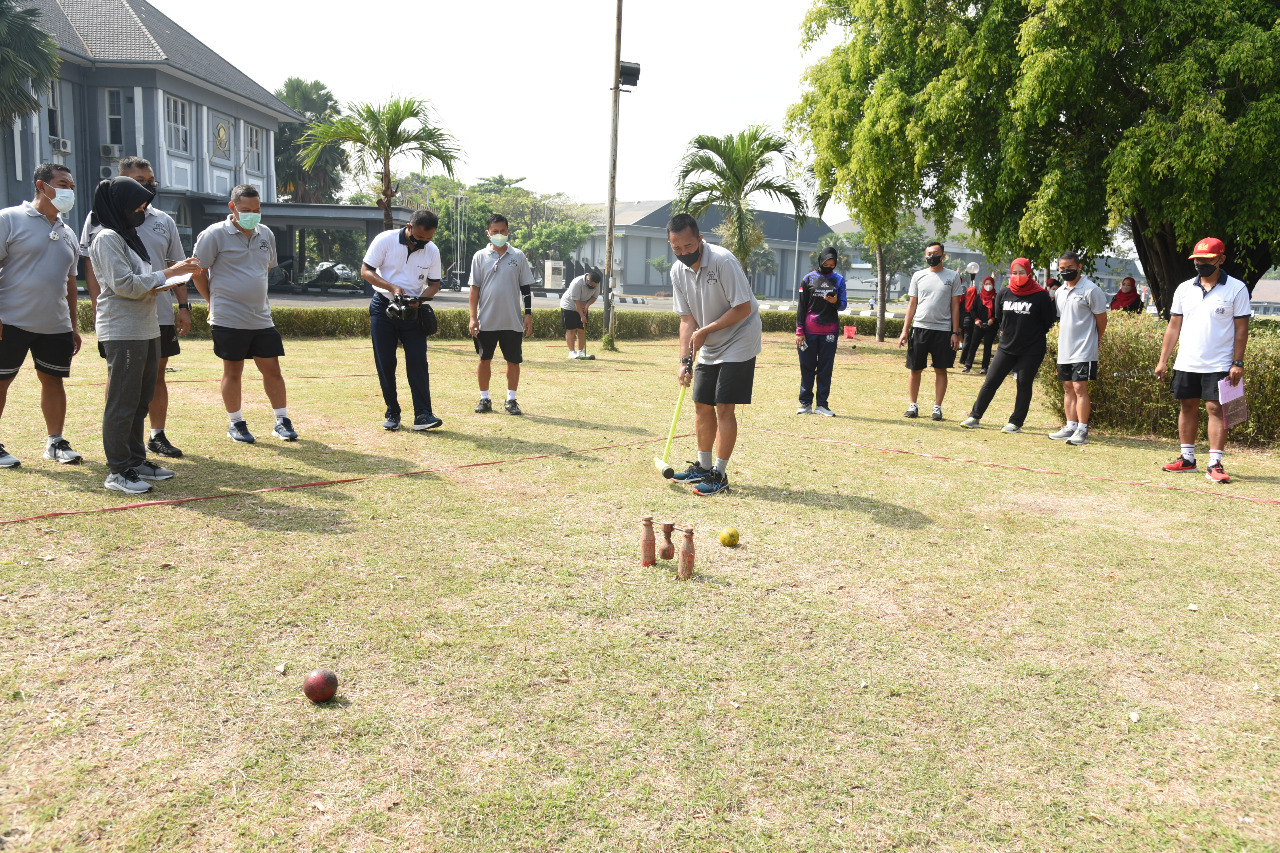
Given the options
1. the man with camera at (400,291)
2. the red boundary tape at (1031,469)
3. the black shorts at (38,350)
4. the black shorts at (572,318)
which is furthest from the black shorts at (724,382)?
the black shorts at (572,318)

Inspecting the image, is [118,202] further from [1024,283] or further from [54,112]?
[54,112]

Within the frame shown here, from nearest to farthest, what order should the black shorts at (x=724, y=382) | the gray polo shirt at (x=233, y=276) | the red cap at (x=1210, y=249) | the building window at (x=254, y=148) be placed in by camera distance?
1. the black shorts at (x=724, y=382)
2. the gray polo shirt at (x=233, y=276)
3. the red cap at (x=1210, y=249)
4. the building window at (x=254, y=148)

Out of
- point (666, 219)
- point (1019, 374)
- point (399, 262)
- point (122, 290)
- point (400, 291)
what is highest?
point (666, 219)

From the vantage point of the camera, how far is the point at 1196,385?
7438 mm

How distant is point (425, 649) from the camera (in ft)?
11.6

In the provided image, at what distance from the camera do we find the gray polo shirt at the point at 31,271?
231 inches

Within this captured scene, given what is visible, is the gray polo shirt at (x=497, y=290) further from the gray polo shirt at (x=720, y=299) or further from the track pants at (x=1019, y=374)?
the track pants at (x=1019, y=374)

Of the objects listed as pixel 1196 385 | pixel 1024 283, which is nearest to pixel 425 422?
pixel 1024 283

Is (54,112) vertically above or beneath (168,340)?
above

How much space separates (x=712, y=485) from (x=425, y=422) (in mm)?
3226

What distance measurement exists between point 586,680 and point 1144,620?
108 inches

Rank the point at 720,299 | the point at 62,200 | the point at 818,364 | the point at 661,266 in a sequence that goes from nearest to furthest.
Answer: the point at 62,200, the point at 720,299, the point at 818,364, the point at 661,266

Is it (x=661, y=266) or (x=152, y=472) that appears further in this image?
(x=661, y=266)

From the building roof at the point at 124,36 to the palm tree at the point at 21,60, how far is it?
142 inches
